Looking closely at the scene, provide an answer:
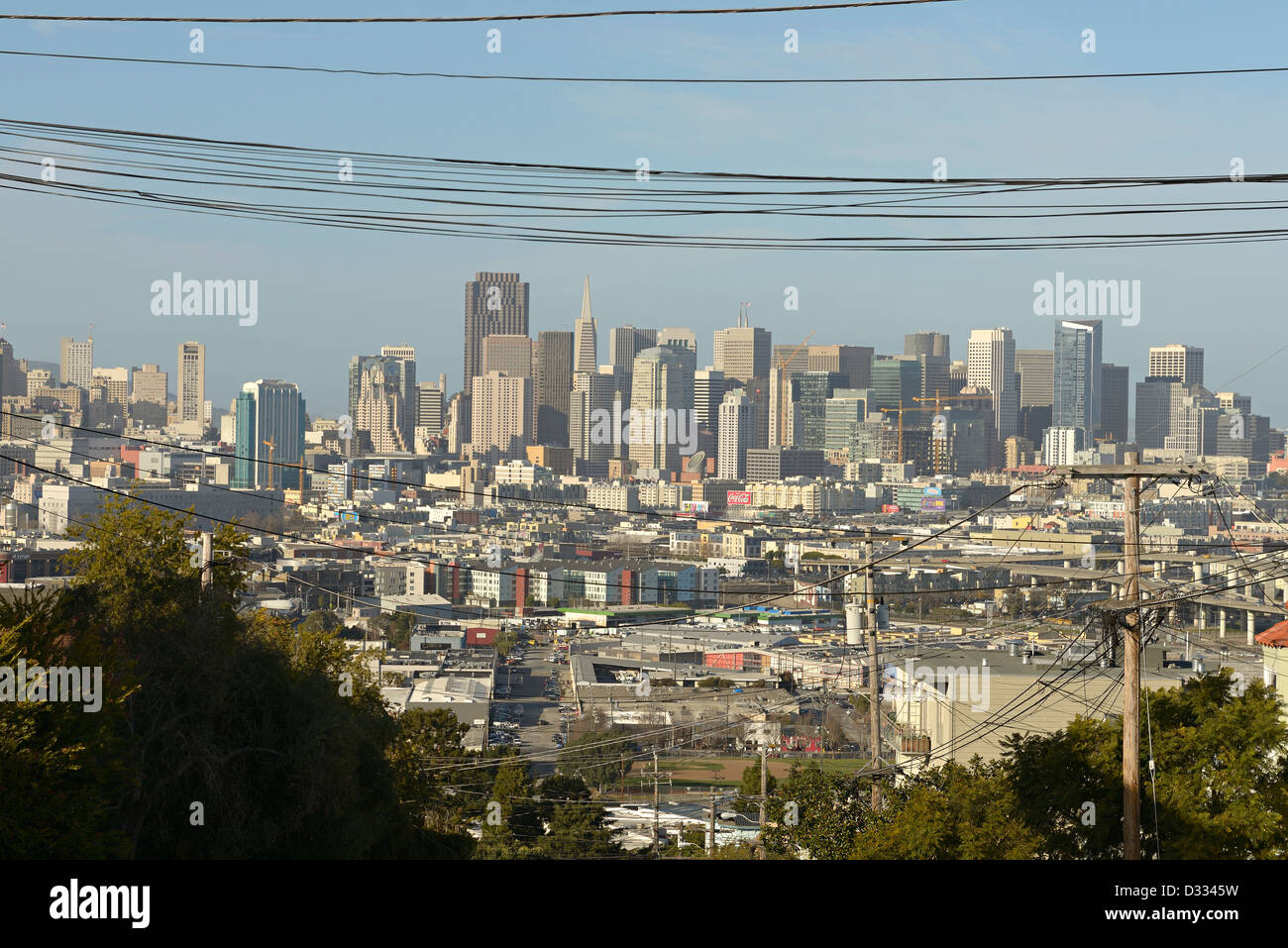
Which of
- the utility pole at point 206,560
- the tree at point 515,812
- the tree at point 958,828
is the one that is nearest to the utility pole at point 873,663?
the tree at point 958,828

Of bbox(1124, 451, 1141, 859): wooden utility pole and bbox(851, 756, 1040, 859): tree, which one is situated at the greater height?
bbox(1124, 451, 1141, 859): wooden utility pole

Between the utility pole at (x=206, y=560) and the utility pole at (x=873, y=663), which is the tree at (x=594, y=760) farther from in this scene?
the utility pole at (x=206, y=560)

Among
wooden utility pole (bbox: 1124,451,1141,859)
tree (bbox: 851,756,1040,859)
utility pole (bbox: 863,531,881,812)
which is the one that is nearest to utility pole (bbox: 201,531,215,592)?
utility pole (bbox: 863,531,881,812)

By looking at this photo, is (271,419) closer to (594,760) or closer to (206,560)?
(594,760)

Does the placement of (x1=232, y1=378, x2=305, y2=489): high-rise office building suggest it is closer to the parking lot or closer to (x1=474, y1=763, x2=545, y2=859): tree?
the parking lot

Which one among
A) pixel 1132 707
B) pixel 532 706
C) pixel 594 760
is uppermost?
pixel 1132 707

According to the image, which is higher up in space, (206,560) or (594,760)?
(206,560)
